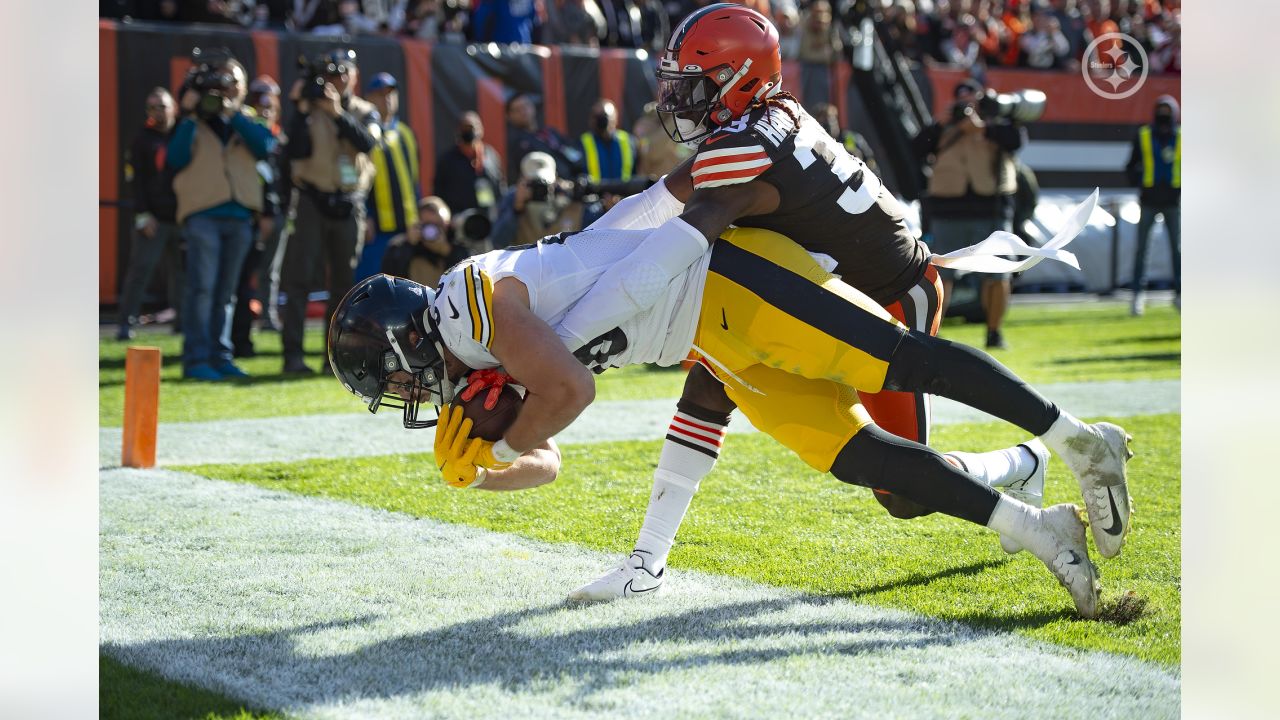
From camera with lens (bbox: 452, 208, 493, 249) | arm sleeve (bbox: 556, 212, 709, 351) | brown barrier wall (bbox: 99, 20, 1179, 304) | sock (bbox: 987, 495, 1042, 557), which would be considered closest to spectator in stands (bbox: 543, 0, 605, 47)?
brown barrier wall (bbox: 99, 20, 1179, 304)

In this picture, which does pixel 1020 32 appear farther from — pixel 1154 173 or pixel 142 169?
pixel 142 169

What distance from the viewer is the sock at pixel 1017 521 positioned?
3.37 meters

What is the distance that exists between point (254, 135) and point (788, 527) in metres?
5.71

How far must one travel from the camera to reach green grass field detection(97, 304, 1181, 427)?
313 inches

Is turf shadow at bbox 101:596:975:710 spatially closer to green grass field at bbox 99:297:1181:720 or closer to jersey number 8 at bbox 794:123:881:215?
green grass field at bbox 99:297:1181:720

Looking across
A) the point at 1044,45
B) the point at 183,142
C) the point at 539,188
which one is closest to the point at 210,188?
the point at 183,142

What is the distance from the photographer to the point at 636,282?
334 cm

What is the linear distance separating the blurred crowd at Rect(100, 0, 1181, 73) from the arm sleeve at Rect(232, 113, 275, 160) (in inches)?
132

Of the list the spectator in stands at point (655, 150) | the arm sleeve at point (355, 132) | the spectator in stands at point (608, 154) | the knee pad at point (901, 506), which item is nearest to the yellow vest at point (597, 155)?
the spectator in stands at point (608, 154)

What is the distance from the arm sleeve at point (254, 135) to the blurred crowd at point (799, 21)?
3363 mm

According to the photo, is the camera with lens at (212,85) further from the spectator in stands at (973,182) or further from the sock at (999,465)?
the sock at (999,465)

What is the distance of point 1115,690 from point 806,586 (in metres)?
1.13
